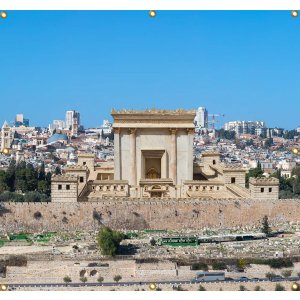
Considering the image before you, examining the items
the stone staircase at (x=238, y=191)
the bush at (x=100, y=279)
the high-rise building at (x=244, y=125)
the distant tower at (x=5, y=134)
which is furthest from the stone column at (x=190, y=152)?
the bush at (x=100, y=279)

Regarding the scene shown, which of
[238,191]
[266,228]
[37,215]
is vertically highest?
[238,191]

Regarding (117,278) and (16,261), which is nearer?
(117,278)

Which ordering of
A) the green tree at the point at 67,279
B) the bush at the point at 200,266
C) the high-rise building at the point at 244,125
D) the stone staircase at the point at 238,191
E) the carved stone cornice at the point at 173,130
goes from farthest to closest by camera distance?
the high-rise building at the point at 244,125 → the carved stone cornice at the point at 173,130 → the stone staircase at the point at 238,191 → the bush at the point at 200,266 → the green tree at the point at 67,279

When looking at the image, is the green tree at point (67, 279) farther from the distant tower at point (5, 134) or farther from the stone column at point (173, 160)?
the stone column at point (173, 160)

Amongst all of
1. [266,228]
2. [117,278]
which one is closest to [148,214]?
[266,228]

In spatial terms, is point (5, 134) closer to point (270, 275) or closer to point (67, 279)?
point (67, 279)

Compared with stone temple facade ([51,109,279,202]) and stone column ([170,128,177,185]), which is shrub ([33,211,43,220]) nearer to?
stone temple facade ([51,109,279,202])
